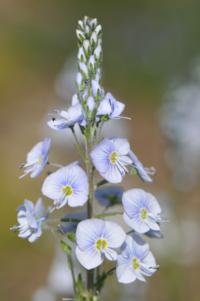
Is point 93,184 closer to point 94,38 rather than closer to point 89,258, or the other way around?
point 89,258

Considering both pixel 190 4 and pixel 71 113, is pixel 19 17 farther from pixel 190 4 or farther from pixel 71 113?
pixel 71 113

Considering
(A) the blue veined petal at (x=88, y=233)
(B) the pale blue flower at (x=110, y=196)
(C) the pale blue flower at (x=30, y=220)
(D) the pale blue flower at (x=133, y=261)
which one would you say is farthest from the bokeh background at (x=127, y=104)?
(A) the blue veined petal at (x=88, y=233)

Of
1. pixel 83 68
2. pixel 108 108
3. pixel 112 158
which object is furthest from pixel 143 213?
pixel 83 68

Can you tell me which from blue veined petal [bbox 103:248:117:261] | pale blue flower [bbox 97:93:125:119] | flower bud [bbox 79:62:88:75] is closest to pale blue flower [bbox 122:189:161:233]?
blue veined petal [bbox 103:248:117:261]

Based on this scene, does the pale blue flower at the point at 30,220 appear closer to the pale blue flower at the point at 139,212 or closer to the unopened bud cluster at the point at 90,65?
the pale blue flower at the point at 139,212

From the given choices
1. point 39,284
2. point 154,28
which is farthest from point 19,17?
point 39,284

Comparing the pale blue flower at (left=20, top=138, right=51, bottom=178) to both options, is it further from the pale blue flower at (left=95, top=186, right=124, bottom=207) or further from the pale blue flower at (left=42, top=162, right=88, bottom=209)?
the pale blue flower at (left=95, top=186, right=124, bottom=207)
